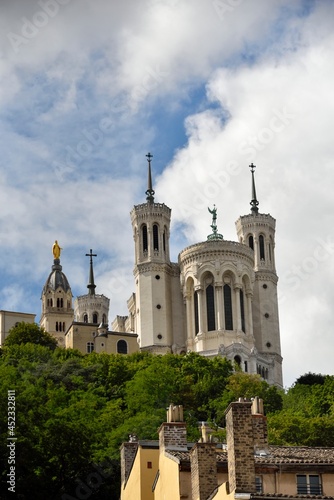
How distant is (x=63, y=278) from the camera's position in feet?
511

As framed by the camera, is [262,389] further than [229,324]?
No

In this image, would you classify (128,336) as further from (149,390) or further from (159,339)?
(149,390)

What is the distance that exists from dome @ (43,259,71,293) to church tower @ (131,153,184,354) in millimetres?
28943

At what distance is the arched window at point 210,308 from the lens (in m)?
116

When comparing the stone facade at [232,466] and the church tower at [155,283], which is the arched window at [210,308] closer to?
the church tower at [155,283]

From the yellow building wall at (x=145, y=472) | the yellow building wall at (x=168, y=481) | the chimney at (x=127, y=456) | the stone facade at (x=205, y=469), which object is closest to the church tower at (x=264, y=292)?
the chimney at (x=127, y=456)

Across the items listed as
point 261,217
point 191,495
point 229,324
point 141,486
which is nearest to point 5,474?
point 141,486

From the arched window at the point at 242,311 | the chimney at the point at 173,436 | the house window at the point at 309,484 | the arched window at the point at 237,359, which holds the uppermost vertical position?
the arched window at the point at 242,311

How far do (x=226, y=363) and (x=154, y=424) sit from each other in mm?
38192

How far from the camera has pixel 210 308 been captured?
385ft

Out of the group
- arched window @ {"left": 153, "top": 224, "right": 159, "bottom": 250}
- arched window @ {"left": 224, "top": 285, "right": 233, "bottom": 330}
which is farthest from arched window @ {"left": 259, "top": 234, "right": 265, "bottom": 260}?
arched window @ {"left": 153, "top": 224, "right": 159, "bottom": 250}

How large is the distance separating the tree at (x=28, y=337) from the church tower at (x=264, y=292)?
866 inches

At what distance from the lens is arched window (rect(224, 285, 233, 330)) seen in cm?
11638

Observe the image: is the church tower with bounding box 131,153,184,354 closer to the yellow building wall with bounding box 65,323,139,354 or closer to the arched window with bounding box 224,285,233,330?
the yellow building wall with bounding box 65,323,139,354
